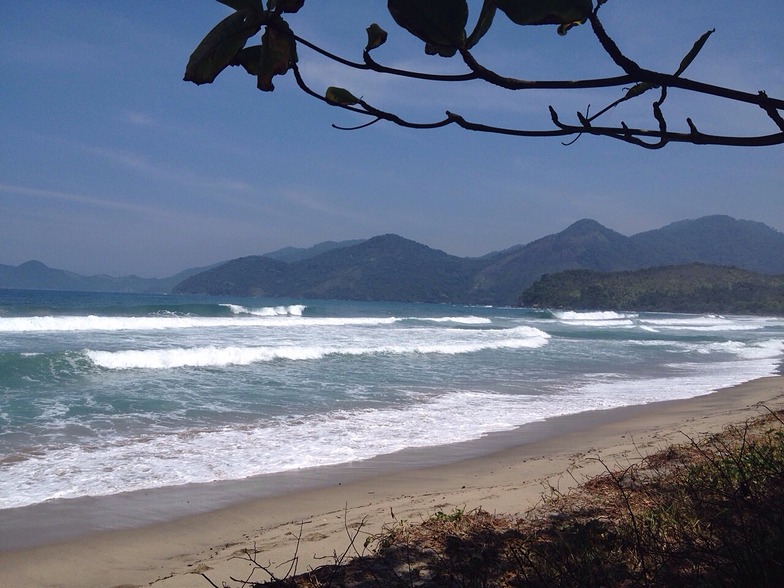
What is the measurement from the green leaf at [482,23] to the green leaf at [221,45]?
61 centimetres

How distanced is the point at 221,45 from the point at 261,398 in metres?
9.10

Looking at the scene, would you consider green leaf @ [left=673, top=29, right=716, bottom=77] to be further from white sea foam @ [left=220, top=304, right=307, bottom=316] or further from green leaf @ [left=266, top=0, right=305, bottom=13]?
white sea foam @ [left=220, top=304, right=307, bottom=316]

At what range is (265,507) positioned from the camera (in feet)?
16.7

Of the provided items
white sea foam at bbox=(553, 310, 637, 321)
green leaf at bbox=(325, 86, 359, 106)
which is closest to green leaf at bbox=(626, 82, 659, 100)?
green leaf at bbox=(325, 86, 359, 106)

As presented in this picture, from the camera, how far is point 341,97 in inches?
77.8

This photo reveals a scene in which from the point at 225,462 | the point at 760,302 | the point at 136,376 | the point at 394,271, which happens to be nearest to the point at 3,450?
the point at 225,462

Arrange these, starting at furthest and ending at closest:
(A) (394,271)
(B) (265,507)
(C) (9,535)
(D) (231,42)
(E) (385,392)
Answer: (A) (394,271) < (E) (385,392) < (B) (265,507) < (C) (9,535) < (D) (231,42)

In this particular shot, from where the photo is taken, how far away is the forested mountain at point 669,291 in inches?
3698

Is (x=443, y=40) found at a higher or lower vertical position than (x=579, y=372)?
higher

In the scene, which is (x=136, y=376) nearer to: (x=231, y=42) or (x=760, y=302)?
(x=231, y=42)

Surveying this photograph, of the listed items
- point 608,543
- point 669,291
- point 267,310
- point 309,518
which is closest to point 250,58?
point 608,543

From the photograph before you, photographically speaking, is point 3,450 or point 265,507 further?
point 3,450

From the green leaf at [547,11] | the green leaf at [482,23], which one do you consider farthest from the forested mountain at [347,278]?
the green leaf at [547,11]

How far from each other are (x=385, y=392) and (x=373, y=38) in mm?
9865
